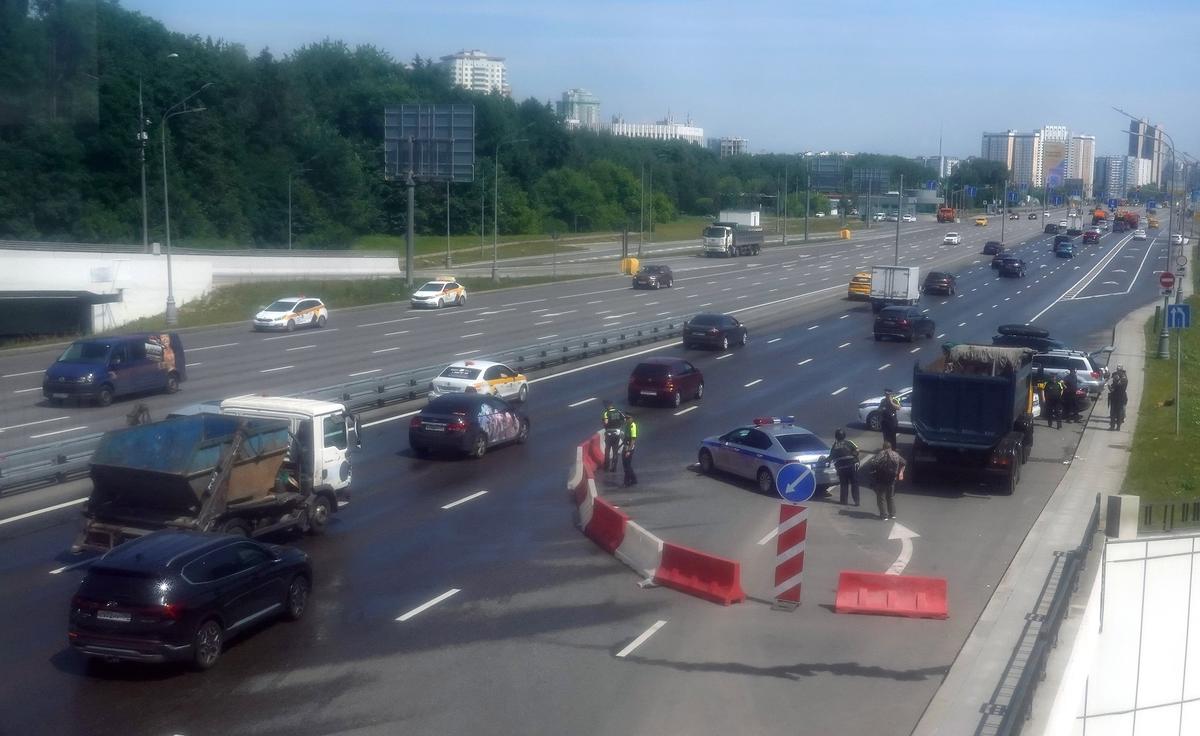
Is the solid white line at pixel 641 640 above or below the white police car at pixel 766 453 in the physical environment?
below

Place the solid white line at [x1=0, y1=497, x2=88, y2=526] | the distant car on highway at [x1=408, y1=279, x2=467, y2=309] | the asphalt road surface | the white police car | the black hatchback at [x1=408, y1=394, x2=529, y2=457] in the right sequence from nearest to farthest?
the asphalt road surface → the solid white line at [x1=0, y1=497, x2=88, y2=526] → the white police car → the black hatchback at [x1=408, y1=394, x2=529, y2=457] → the distant car on highway at [x1=408, y1=279, x2=467, y2=309]

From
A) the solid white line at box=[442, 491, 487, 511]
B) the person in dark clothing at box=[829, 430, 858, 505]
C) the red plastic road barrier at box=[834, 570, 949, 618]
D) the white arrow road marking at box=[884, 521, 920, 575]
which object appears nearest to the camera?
the red plastic road barrier at box=[834, 570, 949, 618]

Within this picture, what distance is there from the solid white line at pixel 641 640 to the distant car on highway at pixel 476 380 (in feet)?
53.0

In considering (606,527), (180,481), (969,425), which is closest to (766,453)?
(969,425)

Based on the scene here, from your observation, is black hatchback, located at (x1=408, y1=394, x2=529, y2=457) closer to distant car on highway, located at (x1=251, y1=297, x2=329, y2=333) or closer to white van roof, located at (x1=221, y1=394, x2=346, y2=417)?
white van roof, located at (x1=221, y1=394, x2=346, y2=417)

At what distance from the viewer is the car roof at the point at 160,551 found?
37.9ft

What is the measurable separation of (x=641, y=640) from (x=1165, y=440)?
1891 cm

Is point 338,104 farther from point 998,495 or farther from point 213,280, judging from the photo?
point 998,495

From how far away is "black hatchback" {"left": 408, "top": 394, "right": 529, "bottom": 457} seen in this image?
2348cm

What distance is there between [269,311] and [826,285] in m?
37.2

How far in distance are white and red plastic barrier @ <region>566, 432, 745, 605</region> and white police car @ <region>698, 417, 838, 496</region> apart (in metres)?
4.29

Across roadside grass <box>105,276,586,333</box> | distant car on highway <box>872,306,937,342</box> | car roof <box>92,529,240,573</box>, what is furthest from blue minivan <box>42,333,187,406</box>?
distant car on highway <box>872,306,937,342</box>

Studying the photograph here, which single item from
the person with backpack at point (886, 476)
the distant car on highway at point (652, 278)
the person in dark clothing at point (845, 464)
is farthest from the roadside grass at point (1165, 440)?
the distant car on highway at point (652, 278)

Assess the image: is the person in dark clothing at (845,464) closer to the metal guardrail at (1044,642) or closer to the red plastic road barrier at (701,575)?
the metal guardrail at (1044,642)
